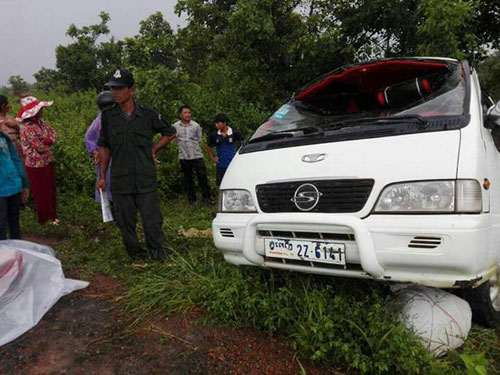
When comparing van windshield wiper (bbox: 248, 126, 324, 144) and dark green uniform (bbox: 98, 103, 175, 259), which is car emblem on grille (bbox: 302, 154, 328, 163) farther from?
dark green uniform (bbox: 98, 103, 175, 259)

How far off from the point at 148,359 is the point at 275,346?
0.73 m

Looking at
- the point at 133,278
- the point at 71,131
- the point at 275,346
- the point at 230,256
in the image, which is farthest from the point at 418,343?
the point at 71,131

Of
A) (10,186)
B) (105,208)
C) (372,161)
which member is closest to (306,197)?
(372,161)

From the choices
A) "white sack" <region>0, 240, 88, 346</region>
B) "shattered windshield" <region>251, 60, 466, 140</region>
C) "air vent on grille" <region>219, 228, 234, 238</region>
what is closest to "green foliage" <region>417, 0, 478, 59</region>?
"shattered windshield" <region>251, 60, 466, 140</region>

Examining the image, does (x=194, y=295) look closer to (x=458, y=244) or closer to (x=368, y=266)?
(x=368, y=266)

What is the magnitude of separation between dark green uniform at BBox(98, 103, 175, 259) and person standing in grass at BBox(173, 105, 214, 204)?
265 cm

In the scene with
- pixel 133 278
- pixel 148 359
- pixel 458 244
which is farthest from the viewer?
pixel 133 278

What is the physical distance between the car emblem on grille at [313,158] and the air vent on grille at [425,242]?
686mm

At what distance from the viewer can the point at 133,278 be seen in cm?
314

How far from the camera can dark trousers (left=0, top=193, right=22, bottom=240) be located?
10.7 ft

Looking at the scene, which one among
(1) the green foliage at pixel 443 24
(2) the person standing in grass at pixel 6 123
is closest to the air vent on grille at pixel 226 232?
(2) the person standing in grass at pixel 6 123

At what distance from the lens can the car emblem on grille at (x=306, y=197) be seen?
2.12 metres

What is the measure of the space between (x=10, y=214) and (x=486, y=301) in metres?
4.05

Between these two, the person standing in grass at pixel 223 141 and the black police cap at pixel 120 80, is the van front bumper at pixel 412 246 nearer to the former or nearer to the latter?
the black police cap at pixel 120 80
